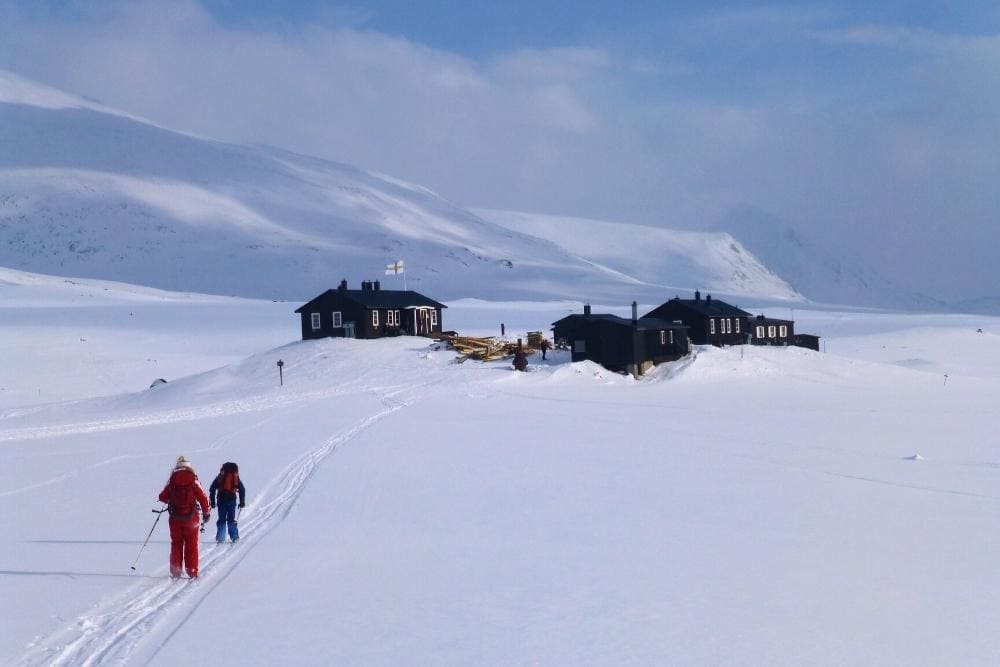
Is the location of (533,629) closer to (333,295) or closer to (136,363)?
(333,295)

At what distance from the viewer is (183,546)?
40.9ft

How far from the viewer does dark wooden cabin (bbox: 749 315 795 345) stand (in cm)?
6594

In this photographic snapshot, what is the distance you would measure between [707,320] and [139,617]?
5369 cm

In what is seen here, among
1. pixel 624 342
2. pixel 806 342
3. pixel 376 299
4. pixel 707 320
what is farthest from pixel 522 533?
pixel 806 342

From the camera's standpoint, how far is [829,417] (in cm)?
3584

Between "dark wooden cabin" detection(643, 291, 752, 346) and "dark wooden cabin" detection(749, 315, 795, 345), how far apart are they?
1578 mm

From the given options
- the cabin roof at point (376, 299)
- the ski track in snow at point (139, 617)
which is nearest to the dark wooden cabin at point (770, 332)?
the cabin roof at point (376, 299)

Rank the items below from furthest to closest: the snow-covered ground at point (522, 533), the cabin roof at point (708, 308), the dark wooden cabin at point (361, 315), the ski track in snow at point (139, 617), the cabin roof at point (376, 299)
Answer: the cabin roof at point (376, 299)
the dark wooden cabin at point (361, 315)
the cabin roof at point (708, 308)
the snow-covered ground at point (522, 533)
the ski track in snow at point (139, 617)

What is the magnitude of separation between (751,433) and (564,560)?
18.3 meters

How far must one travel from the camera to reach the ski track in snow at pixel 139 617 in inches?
372

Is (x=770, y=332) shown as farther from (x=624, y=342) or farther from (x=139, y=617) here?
(x=139, y=617)

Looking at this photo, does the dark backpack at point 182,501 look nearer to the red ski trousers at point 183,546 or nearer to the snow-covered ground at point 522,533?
the red ski trousers at point 183,546

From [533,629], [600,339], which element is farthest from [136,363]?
[533,629]

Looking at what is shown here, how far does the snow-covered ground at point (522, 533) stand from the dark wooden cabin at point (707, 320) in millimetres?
18779
